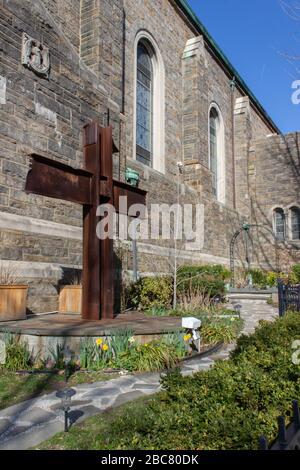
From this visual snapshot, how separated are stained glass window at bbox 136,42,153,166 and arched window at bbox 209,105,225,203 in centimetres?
656

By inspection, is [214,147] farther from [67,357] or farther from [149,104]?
[67,357]

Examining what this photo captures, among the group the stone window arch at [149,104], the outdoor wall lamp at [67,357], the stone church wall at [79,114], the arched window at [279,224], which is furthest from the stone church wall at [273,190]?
the outdoor wall lamp at [67,357]

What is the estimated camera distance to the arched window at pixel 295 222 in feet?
78.0

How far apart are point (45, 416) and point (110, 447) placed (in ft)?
3.40

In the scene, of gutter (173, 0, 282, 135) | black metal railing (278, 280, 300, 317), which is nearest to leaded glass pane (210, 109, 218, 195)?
gutter (173, 0, 282, 135)

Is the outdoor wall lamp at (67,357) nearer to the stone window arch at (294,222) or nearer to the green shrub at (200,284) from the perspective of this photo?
the green shrub at (200,284)

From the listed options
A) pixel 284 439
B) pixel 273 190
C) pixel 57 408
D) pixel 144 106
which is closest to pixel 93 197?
pixel 57 408

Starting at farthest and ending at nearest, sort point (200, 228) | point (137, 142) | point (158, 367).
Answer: point (200, 228) → point (137, 142) → point (158, 367)

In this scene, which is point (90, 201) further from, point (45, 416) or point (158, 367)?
point (45, 416)

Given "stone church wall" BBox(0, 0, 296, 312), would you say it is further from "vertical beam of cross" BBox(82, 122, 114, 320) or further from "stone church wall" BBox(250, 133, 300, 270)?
"stone church wall" BBox(250, 133, 300, 270)

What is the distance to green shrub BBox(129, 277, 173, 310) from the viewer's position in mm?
10234

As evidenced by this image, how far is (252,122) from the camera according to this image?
87.5 feet

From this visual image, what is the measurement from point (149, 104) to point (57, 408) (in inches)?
563
